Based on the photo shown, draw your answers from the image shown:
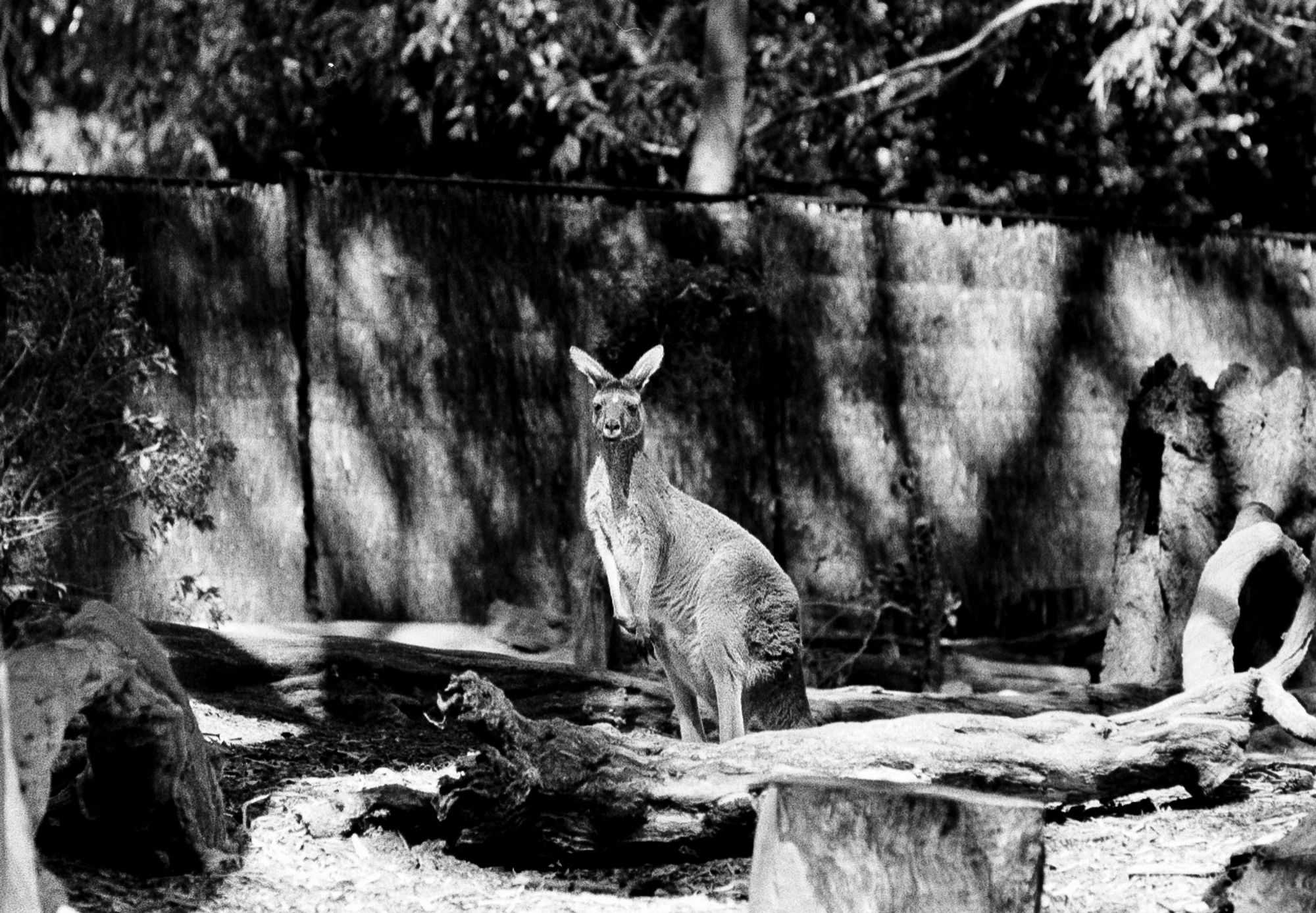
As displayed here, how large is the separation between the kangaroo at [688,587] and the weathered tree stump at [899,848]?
5.81 feet

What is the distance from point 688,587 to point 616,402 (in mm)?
668

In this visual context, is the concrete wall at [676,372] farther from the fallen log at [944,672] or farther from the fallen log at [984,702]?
the fallen log at [984,702]

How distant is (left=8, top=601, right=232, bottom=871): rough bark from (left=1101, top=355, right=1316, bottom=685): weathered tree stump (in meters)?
4.66

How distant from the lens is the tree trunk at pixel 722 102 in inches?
493

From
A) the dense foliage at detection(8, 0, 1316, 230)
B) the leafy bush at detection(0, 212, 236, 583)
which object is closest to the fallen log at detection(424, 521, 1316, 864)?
the leafy bush at detection(0, 212, 236, 583)

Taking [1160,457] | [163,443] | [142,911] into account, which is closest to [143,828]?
[142,911]

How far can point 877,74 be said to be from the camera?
15250 mm

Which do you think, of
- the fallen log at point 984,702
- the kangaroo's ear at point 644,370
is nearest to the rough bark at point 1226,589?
the fallen log at point 984,702

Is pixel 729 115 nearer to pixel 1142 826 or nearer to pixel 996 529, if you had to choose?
pixel 996 529

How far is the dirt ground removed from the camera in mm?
4762

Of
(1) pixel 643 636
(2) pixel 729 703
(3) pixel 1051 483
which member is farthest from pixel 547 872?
(3) pixel 1051 483

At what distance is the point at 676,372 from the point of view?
32.4 ft

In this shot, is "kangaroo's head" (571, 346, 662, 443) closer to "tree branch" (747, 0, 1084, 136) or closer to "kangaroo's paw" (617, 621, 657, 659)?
"kangaroo's paw" (617, 621, 657, 659)

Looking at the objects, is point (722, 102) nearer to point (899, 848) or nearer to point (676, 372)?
point (676, 372)
